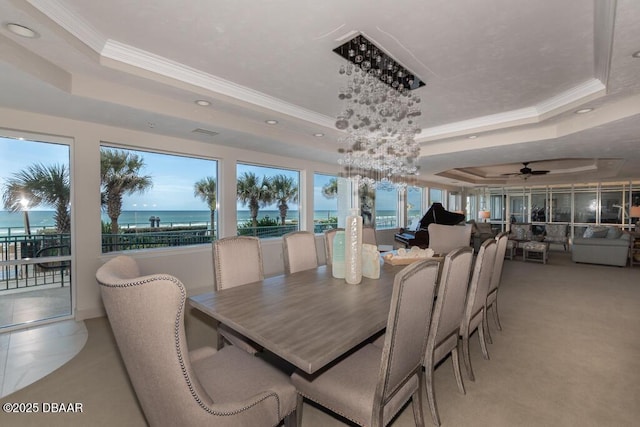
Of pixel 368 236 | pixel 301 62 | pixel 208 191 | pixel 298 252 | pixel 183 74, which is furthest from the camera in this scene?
pixel 208 191

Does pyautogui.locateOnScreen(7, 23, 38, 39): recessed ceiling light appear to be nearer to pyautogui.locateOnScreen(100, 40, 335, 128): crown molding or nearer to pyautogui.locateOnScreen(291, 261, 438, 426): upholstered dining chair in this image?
pyautogui.locateOnScreen(100, 40, 335, 128): crown molding

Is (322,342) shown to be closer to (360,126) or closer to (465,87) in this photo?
(360,126)

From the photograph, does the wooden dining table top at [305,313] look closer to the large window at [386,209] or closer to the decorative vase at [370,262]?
the decorative vase at [370,262]

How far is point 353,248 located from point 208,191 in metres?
3.34

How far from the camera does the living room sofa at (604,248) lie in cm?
647

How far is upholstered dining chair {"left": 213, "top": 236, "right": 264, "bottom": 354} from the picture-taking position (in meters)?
2.16

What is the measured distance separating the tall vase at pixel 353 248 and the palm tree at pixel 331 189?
15.3ft

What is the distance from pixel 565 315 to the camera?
368cm

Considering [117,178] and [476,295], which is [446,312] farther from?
[117,178]

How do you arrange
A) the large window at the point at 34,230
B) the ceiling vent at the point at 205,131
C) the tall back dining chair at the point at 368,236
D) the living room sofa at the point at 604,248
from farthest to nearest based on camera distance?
the living room sofa at the point at 604,248 → the ceiling vent at the point at 205,131 → the tall back dining chair at the point at 368,236 → the large window at the point at 34,230

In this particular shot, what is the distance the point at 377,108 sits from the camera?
10.1ft

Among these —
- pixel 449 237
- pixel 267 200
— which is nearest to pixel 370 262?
pixel 449 237

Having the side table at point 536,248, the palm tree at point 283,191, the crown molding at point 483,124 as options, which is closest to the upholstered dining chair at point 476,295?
the crown molding at point 483,124

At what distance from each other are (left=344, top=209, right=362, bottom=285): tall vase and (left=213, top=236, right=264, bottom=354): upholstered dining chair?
819 mm
